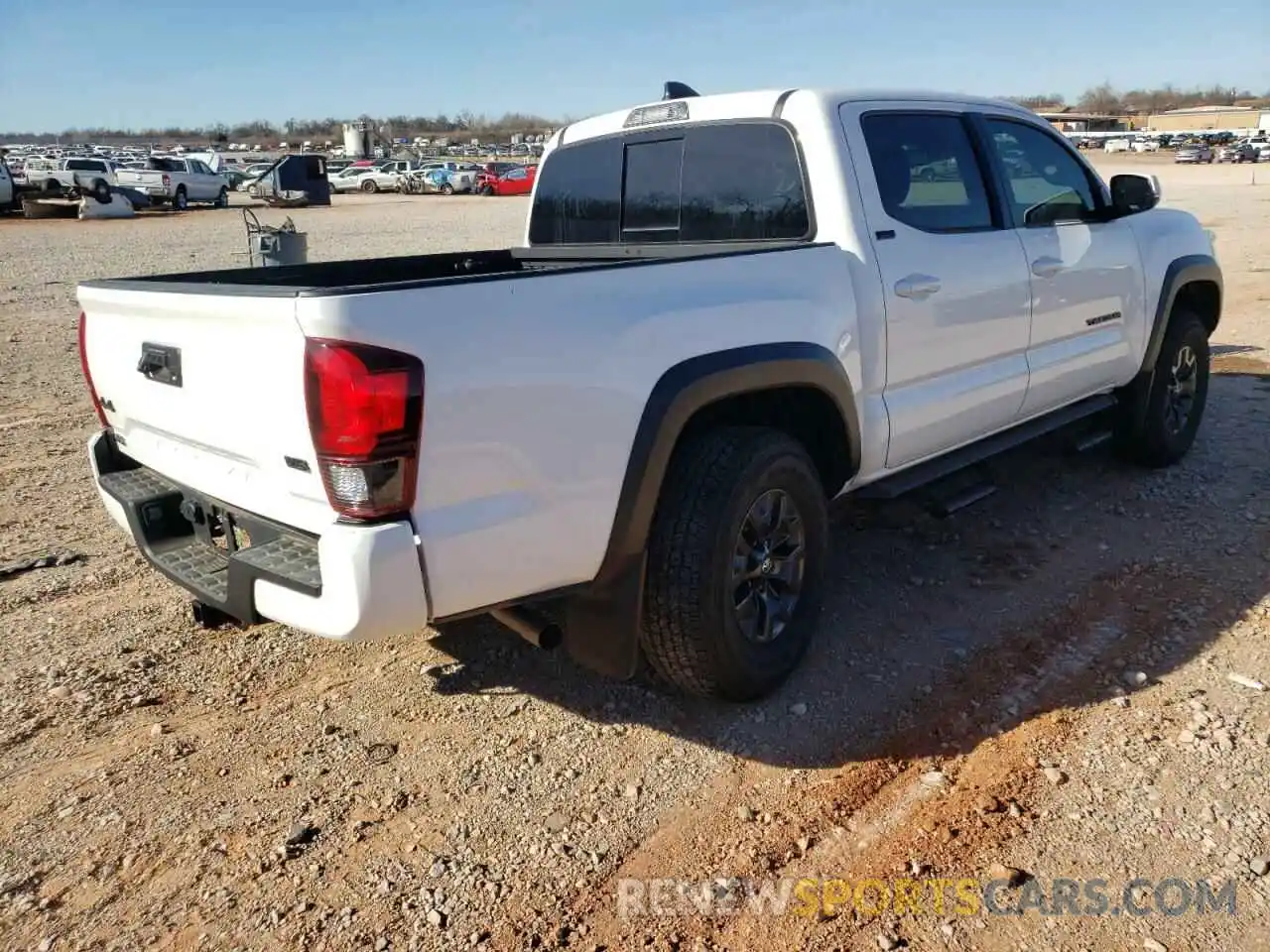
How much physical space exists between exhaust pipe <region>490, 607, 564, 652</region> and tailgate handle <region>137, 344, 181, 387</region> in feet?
3.77

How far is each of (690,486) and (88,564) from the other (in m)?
3.00

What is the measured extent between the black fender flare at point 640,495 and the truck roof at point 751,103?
1.15 m

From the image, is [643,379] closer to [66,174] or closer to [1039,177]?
[1039,177]

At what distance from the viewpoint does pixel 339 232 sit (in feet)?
80.0

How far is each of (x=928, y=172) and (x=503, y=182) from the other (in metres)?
43.6

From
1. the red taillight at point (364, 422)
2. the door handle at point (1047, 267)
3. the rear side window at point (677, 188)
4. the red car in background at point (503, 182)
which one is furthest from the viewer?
the red car in background at point (503, 182)

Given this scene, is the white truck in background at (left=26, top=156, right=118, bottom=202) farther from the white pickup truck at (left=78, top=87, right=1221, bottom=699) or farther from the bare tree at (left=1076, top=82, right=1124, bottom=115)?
the bare tree at (left=1076, top=82, right=1124, bottom=115)

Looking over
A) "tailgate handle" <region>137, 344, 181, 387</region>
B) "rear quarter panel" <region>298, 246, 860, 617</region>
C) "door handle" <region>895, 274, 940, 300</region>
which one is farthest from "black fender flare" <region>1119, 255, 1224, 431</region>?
"tailgate handle" <region>137, 344, 181, 387</region>

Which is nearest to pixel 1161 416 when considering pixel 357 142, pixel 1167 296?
pixel 1167 296

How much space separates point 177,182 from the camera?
37.5 meters

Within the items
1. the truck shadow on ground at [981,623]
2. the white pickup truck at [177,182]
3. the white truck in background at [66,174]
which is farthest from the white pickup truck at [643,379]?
the white pickup truck at [177,182]

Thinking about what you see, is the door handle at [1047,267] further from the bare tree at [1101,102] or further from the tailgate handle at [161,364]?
the bare tree at [1101,102]

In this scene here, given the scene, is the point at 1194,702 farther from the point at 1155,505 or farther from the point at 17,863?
the point at 17,863

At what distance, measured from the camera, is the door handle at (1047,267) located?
429cm
